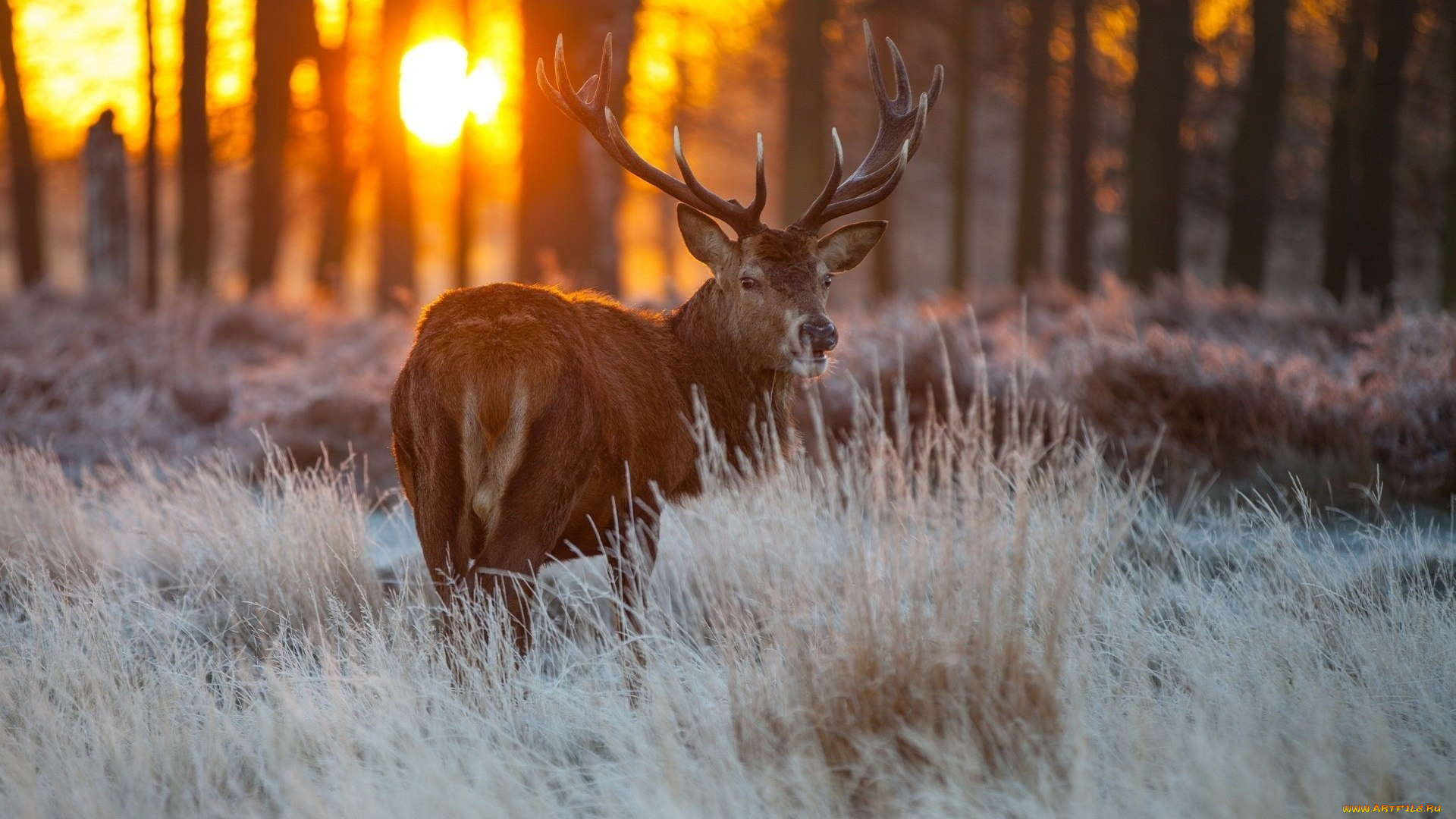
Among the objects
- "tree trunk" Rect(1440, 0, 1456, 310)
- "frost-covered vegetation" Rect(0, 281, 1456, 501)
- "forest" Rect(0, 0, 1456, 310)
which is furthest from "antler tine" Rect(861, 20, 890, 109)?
"tree trunk" Rect(1440, 0, 1456, 310)

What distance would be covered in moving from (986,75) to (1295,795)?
18.7 m

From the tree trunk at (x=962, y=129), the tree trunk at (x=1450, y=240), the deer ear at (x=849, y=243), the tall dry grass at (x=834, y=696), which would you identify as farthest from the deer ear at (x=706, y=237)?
the tree trunk at (x=962, y=129)

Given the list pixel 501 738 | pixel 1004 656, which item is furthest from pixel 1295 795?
pixel 501 738

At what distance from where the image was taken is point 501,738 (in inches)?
137

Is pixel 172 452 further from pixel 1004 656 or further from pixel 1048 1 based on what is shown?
pixel 1048 1

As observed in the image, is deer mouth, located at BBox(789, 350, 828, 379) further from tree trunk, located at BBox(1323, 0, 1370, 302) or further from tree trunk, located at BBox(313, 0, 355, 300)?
tree trunk, located at BBox(313, 0, 355, 300)

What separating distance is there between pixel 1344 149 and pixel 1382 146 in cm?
187

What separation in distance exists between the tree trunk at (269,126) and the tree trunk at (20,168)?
278cm

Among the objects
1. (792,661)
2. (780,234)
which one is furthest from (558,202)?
(792,661)

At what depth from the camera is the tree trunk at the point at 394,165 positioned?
1712 centimetres

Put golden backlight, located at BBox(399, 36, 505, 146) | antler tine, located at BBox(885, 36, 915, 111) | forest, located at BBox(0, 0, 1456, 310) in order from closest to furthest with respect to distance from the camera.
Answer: antler tine, located at BBox(885, 36, 915, 111)
forest, located at BBox(0, 0, 1456, 310)
golden backlight, located at BBox(399, 36, 505, 146)

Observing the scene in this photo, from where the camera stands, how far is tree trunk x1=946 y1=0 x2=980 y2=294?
18.2 meters

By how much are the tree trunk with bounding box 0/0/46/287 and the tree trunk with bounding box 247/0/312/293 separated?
2781mm

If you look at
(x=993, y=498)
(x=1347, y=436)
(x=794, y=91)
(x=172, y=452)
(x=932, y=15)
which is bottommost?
(x=172, y=452)
